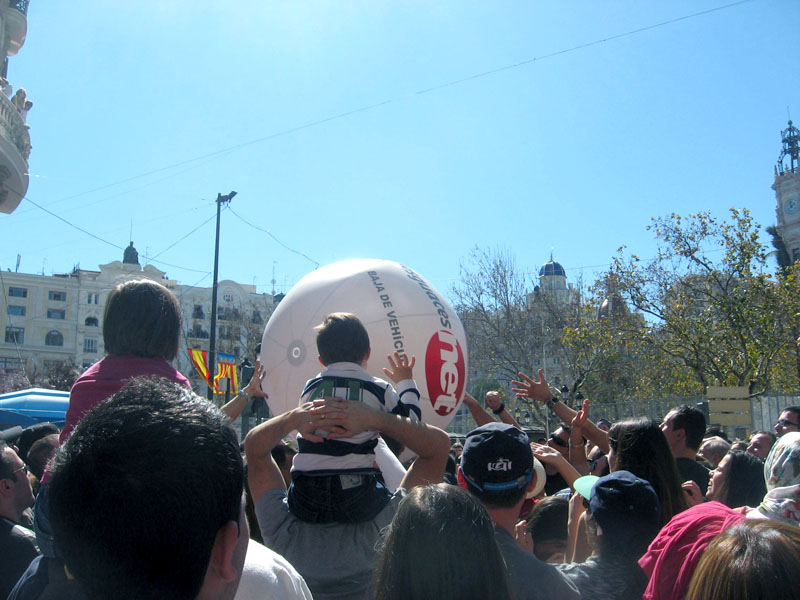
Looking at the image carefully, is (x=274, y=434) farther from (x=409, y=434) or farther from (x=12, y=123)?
(x=12, y=123)

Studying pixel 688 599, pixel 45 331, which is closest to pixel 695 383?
pixel 688 599

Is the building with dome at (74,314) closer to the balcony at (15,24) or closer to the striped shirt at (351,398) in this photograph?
the balcony at (15,24)

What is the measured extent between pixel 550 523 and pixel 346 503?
143 cm

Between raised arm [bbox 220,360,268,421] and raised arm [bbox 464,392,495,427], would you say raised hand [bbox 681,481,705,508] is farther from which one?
raised arm [bbox 220,360,268,421]

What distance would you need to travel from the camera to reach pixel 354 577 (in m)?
2.27

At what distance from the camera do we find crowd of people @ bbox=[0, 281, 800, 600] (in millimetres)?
1011

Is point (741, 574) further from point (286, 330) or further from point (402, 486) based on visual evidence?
point (286, 330)

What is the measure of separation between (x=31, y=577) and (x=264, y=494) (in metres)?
0.89

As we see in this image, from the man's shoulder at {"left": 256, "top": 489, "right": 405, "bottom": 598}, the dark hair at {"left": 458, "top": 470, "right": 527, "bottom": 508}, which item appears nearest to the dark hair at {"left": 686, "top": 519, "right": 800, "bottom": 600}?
the dark hair at {"left": 458, "top": 470, "right": 527, "bottom": 508}

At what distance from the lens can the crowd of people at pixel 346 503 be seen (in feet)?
3.32

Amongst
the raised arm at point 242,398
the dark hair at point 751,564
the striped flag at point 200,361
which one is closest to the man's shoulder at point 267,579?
the dark hair at point 751,564

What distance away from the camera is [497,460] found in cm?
225

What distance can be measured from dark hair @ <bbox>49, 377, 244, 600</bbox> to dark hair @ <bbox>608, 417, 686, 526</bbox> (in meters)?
2.29

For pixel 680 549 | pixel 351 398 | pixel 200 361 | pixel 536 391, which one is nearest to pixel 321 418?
pixel 351 398
